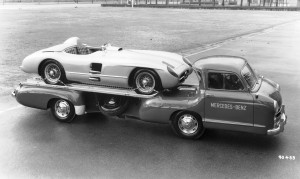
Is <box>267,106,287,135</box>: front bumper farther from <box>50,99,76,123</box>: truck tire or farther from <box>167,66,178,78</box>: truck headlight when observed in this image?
<box>50,99,76,123</box>: truck tire

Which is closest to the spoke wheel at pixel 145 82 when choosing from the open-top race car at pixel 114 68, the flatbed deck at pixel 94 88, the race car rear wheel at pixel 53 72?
the open-top race car at pixel 114 68

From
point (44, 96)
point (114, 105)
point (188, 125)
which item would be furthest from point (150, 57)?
point (44, 96)

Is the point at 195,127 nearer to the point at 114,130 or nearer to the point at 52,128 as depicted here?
the point at 114,130

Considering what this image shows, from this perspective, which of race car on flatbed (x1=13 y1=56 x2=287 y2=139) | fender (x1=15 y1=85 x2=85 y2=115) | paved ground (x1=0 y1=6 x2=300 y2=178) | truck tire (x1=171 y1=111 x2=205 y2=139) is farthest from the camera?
fender (x1=15 y1=85 x2=85 y2=115)

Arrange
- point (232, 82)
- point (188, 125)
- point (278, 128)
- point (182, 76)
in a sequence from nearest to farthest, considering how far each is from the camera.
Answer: point (278, 128), point (232, 82), point (188, 125), point (182, 76)

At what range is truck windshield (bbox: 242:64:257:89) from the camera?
23.2ft

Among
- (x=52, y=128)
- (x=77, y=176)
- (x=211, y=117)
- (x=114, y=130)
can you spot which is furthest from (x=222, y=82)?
(x=52, y=128)

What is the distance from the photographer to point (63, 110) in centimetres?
808

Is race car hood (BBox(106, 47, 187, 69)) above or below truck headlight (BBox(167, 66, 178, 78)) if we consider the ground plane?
above

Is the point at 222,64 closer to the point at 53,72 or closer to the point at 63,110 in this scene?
the point at 63,110

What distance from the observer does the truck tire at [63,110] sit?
799cm

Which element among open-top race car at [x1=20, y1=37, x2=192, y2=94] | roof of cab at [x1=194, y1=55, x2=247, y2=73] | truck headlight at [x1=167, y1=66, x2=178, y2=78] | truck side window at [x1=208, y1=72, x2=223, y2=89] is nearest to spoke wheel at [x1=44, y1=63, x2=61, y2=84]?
open-top race car at [x1=20, y1=37, x2=192, y2=94]

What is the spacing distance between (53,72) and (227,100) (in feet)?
12.8

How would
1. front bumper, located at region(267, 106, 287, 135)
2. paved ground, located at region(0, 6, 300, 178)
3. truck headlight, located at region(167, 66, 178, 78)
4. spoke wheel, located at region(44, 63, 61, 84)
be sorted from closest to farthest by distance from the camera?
paved ground, located at region(0, 6, 300, 178) < front bumper, located at region(267, 106, 287, 135) < truck headlight, located at region(167, 66, 178, 78) < spoke wheel, located at region(44, 63, 61, 84)
